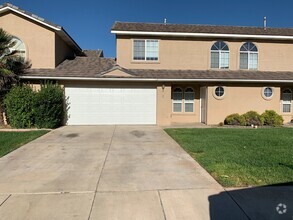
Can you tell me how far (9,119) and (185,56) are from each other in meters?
11.2

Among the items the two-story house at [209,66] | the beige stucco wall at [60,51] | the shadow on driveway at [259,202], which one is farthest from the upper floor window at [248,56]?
the shadow on driveway at [259,202]

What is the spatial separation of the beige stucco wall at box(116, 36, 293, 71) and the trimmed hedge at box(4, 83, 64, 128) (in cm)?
524

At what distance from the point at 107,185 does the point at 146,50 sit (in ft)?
43.7

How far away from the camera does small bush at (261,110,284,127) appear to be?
16609 mm

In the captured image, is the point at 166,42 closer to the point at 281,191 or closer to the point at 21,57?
the point at 21,57

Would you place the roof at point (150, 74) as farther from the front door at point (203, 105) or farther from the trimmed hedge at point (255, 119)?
the trimmed hedge at point (255, 119)

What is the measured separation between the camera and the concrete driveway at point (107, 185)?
177 inches

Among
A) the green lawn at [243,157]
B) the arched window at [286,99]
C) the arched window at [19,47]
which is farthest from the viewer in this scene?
the arched window at [286,99]

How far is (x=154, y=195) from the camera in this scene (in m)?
5.17

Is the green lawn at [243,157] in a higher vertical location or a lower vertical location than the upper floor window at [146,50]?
lower

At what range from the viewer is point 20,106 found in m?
14.3

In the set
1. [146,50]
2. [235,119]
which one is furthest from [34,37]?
[235,119]

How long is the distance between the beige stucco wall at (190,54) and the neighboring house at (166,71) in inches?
2.2

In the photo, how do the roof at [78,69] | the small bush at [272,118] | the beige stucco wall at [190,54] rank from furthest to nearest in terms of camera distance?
the beige stucco wall at [190,54] < the small bush at [272,118] < the roof at [78,69]
